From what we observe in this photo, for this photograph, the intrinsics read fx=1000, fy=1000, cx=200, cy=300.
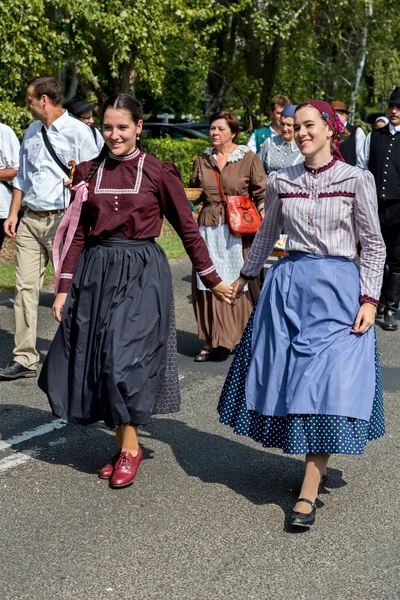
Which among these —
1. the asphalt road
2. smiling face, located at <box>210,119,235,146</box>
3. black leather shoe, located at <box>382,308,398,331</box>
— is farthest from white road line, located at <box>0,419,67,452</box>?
black leather shoe, located at <box>382,308,398,331</box>

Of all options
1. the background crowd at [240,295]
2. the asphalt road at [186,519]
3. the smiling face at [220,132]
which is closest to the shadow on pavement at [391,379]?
the asphalt road at [186,519]

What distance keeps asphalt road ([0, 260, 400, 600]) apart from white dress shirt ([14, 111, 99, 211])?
5.43 feet

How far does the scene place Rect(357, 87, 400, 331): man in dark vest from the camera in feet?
31.4

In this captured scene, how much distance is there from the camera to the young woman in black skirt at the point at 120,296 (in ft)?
16.3

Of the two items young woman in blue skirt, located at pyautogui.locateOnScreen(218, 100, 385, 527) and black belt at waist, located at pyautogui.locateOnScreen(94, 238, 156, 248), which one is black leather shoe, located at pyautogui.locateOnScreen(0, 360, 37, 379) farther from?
young woman in blue skirt, located at pyautogui.locateOnScreen(218, 100, 385, 527)

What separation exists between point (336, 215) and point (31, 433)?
8.03ft

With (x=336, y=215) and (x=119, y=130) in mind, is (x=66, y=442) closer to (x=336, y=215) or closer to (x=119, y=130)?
(x=119, y=130)

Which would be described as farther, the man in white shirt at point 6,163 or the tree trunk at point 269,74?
the tree trunk at point 269,74

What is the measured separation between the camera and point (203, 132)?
28344mm

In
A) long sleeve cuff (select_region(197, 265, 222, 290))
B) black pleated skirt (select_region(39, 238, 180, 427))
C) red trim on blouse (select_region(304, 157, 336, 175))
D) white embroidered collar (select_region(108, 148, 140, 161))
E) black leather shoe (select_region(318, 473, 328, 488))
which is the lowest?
black leather shoe (select_region(318, 473, 328, 488))

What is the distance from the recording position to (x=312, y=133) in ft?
15.4

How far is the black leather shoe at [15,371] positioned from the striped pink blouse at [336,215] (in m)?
3.09

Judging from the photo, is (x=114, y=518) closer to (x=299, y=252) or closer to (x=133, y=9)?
(x=299, y=252)

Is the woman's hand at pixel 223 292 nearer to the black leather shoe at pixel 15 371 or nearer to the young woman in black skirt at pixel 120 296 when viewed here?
the young woman in black skirt at pixel 120 296
